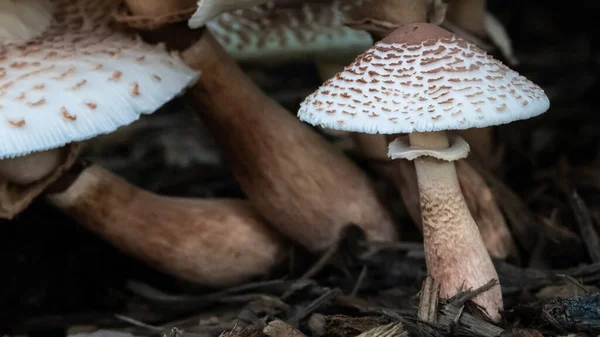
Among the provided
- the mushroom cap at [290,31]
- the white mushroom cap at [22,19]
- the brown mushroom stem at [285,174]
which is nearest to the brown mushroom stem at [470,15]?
the mushroom cap at [290,31]

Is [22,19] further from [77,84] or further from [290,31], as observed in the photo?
[290,31]

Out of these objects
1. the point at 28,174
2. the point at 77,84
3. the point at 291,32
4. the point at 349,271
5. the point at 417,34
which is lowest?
the point at 349,271

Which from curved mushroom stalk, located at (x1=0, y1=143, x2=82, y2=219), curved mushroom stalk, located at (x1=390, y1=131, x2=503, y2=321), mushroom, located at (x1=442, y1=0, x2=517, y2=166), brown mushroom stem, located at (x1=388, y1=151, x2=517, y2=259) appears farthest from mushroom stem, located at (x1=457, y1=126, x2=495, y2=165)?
curved mushroom stalk, located at (x1=0, y1=143, x2=82, y2=219)

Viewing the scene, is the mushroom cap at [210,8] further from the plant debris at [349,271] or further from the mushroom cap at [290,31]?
the plant debris at [349,271]

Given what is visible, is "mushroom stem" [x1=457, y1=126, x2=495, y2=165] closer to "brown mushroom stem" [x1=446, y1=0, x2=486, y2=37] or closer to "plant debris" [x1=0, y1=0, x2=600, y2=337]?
"plant debris" [x1=0, y1=0, x2=600, y2=337]

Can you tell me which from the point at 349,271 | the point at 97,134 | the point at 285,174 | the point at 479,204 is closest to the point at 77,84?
the point at 97,134

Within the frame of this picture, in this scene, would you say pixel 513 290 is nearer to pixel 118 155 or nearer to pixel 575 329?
pixel 575 329
